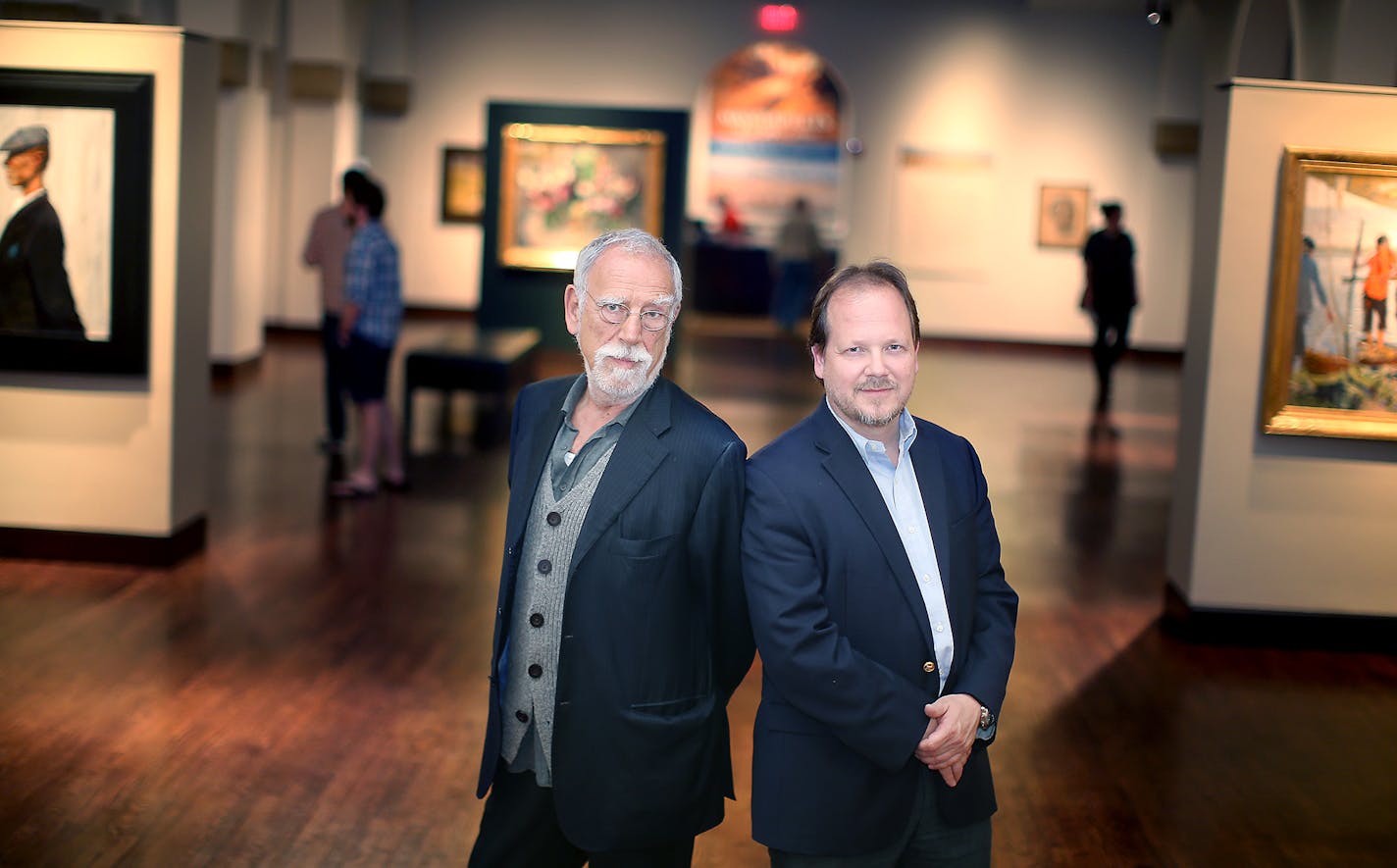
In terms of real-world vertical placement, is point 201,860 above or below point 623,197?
below

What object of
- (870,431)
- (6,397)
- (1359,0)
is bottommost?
(6,397)

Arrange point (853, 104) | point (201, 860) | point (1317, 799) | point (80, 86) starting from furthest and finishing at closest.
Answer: point (853, 104), point (80, 86), point (1317, 799), point (201, 860)

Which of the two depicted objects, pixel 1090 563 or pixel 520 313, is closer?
pixel 1090 563

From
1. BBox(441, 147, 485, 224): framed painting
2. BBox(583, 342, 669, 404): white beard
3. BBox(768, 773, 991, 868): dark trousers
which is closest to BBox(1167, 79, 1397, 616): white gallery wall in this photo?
BBox(768, 773, 991, 868): dark trousers

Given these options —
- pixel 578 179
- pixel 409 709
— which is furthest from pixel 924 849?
pixel 578 179

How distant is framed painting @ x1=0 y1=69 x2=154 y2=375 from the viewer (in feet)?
25.8

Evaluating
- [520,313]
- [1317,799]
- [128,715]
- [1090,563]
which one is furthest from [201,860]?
[520,313]

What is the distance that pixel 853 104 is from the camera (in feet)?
79.2

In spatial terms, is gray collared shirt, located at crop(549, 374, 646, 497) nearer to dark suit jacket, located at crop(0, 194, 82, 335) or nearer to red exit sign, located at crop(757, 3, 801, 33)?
dark suit jacket, located at crop(0, 194, 82, 335)

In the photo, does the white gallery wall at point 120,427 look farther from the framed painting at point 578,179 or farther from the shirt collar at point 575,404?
the framed painting at point 578,179

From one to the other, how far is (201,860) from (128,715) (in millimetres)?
1385

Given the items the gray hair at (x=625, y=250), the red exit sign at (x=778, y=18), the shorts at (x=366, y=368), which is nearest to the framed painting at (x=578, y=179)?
the red exit sign at (x=778, y=18)

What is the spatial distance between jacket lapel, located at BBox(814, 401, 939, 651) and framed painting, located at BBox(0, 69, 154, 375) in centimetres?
583

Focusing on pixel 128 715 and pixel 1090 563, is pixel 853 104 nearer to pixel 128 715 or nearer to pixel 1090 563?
pixel 1090 563
